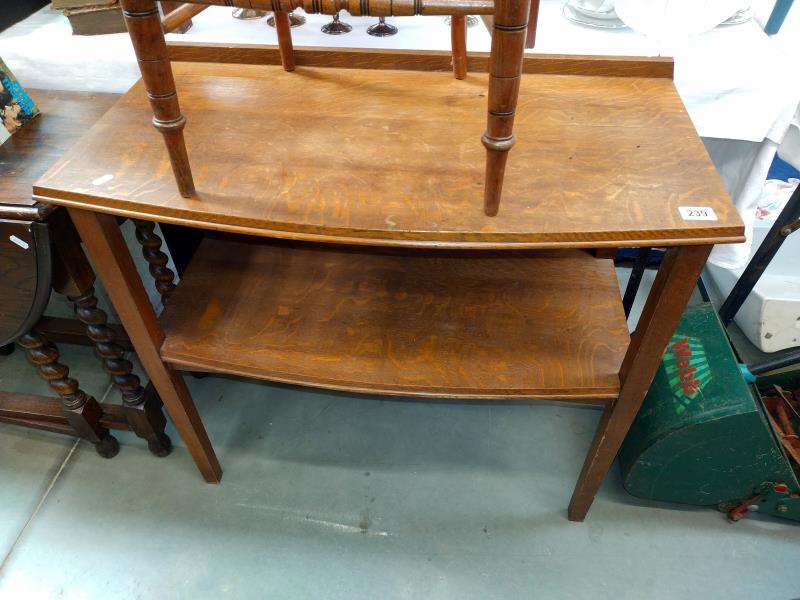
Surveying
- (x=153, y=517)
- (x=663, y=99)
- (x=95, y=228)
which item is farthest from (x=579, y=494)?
(x=95, y=228)

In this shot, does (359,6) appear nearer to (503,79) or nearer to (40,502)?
(503,79)

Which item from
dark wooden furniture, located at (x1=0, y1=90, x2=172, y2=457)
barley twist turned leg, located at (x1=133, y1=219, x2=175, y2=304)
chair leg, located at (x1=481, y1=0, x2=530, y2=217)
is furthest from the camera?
barley twist turned leg, located at (x1=133, y1=219, x2=175, y2=304)

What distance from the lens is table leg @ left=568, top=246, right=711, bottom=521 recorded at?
0.81 metres

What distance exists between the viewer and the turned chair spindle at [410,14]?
0.62 m

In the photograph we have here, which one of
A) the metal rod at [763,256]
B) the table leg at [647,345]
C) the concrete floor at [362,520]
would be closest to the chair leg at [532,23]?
the table leg at [647,345]

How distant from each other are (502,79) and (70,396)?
1212mm

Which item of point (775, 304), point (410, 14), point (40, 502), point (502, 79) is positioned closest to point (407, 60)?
point (410, 14)

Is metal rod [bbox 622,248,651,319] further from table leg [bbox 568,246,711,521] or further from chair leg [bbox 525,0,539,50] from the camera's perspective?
chair leg [bbox 525,0,539,50]

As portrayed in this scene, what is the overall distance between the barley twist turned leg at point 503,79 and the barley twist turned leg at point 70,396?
3.40 feet

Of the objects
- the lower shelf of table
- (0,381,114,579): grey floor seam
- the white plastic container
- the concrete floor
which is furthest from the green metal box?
(0,381,114,579): grey floor seam

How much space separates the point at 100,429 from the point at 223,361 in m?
0.61

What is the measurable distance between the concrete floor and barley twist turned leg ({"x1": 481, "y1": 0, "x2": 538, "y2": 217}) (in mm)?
902

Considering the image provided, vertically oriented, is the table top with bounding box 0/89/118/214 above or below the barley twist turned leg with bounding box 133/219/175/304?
above

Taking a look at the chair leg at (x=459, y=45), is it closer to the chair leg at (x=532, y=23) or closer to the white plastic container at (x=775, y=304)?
the chair leg at (x=532, y=23)
